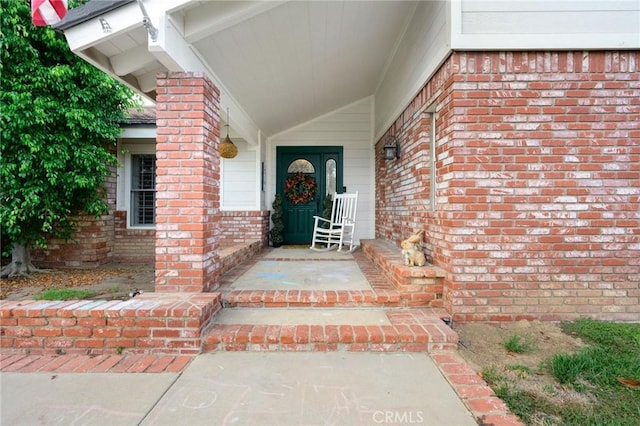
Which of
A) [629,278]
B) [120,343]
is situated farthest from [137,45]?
[629,278]

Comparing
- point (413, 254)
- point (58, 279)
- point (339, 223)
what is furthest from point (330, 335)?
point (58, 279)

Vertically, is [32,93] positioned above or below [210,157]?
above

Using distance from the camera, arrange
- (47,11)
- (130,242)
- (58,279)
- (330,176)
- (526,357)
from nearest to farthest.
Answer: (47,11) → (526,357) → (58,279) → (130,242) → (330,176)

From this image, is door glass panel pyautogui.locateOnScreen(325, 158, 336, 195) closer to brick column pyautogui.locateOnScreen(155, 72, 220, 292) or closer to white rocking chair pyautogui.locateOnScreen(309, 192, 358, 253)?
white rocking chair pyautogui.locateOnScreen(309, 192, 358, 253)

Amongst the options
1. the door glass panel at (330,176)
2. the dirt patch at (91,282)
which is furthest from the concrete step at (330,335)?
the door glass panel at (330,176)

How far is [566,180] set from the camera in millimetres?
2529

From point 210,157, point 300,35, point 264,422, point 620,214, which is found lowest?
point 264,422

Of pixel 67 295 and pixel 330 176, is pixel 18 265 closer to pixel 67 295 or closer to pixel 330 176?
pixel 67 295

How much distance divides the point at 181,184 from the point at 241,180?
3108mm

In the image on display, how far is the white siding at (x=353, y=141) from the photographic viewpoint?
6168 mm

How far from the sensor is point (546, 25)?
2482 mm

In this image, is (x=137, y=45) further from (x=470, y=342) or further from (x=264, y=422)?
(x=470, y=342)

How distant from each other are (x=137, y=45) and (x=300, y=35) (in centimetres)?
146

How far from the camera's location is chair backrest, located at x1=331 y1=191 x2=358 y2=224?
527 cm
